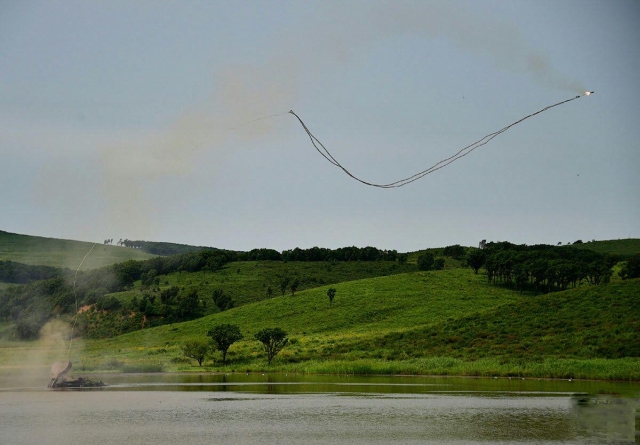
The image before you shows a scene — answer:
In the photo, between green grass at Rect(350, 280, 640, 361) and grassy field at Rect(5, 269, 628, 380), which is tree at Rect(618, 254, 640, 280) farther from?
green grass at Rect(350, 280, 640, 361)

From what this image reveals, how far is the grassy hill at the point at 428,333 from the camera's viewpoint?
73.4 meters

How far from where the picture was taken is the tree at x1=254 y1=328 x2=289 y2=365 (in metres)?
87.8

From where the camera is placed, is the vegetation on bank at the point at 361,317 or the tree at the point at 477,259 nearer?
the vegetation on bank at the point at 361,317

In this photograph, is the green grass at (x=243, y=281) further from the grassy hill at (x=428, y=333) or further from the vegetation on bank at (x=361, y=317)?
the grassy hill at (x=428, y=333)

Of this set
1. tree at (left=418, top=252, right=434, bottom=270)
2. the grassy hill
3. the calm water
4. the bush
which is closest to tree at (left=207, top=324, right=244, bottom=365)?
the grassy hill

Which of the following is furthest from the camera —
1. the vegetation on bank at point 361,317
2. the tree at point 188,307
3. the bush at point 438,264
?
the bush at point 438,264

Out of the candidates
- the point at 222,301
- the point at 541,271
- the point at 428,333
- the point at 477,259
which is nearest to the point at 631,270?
the point at 541,271

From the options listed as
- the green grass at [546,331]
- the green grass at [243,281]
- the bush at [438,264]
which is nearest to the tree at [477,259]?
the bush at [438,264]

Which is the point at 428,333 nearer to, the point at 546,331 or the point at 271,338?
the point at 546,331

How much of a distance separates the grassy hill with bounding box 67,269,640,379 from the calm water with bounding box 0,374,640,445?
1390 centimetres

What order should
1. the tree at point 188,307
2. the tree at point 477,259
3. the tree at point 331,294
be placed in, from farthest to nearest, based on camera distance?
the tree at point 477,259 → the tree at point 188,307 → the tree at point 331,294

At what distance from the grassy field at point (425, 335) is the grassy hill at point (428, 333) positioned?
154 millimetres

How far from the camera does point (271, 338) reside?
89.8m

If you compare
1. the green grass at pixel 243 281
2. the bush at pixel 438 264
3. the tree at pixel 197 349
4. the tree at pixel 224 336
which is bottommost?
the tree at pixel 197 349
